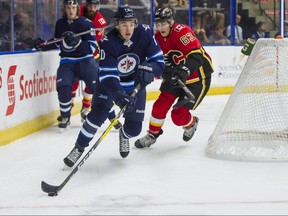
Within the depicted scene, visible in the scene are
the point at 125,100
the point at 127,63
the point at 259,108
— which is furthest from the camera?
the point at 259,108

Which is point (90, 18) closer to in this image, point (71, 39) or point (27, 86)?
point (71, 39)

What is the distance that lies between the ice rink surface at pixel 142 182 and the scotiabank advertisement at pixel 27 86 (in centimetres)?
25

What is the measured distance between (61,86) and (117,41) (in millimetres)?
1798

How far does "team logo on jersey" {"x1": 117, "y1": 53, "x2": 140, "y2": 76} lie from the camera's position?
4238mm

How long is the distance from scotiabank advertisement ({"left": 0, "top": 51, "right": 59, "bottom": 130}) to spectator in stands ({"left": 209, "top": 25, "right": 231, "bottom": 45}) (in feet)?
11.8

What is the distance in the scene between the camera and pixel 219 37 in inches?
385

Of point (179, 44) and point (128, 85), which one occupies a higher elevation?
point (179, 44)

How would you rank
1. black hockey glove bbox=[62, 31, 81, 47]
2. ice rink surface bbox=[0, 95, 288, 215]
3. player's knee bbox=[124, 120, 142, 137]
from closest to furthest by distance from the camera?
ice rink surface bbox=[0, 95, 288, 215] < player's knee bbox=[124, 120, 142, 137] < black hockey glove bbox=[62, 31, 81, 47]

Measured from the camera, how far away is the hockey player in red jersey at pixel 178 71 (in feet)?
15.5

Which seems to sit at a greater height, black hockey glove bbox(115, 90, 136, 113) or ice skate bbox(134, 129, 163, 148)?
black hockey glove bbox(115, 90, 136, 113)

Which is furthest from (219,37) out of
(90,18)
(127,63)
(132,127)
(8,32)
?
(127,63)

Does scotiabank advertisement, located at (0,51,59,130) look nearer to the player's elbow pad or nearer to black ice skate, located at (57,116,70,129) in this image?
black ice skate, located at (57,116,70,129)

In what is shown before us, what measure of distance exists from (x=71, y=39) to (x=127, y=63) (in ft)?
5.16

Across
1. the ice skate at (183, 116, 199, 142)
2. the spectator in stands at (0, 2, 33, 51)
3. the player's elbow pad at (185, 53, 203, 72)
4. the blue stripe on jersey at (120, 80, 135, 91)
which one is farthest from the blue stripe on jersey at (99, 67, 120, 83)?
the spectator in stands at (0, 2, 33, 51)
